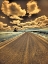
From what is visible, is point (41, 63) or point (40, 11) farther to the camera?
point (40, 11)

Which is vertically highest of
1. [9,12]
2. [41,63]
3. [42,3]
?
[42,3]

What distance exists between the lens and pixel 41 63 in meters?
2.71

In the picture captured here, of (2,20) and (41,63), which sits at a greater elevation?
(2,20)

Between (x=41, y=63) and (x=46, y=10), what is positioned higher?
(x=46, y=10)

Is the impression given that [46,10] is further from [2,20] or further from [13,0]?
[2,20]

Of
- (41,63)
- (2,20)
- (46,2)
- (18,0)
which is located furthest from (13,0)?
(41,63)

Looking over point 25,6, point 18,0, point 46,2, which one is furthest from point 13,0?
point 46,2

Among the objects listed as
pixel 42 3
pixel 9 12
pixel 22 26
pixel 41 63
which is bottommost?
pixel 41 63

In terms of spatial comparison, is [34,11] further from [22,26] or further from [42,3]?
[22,26]

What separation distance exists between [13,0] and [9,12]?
57 cm

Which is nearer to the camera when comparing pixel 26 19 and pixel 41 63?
pixel 41 63

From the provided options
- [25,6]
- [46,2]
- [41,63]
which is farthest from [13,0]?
[41,63]

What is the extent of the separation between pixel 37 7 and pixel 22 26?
110cm

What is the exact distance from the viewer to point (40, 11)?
5.93 metres
